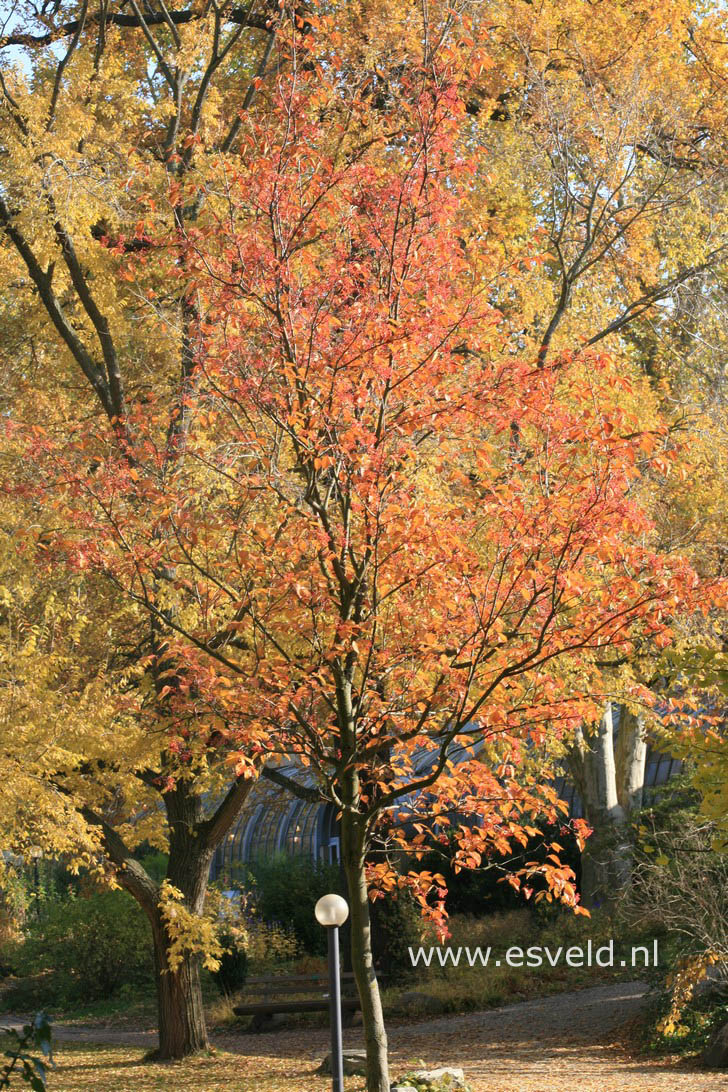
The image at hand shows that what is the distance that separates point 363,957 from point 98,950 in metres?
13.9

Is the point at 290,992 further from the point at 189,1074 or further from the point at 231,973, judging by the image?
the point at 189,1074

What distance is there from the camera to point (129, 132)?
14.3 meters

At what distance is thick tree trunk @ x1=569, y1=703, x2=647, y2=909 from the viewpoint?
17609mm

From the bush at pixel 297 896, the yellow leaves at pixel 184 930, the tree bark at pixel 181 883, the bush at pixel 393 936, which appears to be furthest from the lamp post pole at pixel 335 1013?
the bush at pixel 297 896

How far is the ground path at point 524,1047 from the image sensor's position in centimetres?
927

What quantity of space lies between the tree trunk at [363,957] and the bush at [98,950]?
43.3 feet

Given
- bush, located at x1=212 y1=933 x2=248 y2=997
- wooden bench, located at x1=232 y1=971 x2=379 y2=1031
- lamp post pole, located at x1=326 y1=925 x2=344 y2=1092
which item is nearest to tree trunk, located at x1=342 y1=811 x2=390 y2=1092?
lamp post pole, located at x1=326 y1=925 x2=344 y2=1092

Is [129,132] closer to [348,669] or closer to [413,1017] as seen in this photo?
[348,669]

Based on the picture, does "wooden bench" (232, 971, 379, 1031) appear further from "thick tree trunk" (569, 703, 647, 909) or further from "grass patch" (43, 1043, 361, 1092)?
"thick tree trunk" (569, 703, 647, 909)

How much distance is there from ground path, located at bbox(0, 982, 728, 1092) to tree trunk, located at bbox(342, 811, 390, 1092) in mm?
2369

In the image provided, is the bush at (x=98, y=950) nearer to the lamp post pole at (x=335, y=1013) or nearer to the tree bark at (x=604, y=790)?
the tree bark at (x=604, y=790)

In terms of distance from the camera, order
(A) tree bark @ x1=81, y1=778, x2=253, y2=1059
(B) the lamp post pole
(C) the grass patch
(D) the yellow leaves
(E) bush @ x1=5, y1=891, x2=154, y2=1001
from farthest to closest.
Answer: (E) bush @ x1=5, y1=891, x2=154, y2=1001
(A) tree bark @ x1=81, y1=778, x2=253, y2=1059
(D) the yellow leaves
(C) the grass patch
(B) the lamp post pole

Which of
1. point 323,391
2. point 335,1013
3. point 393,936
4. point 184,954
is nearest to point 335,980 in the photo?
point 335,1013

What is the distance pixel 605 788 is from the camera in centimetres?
1811
